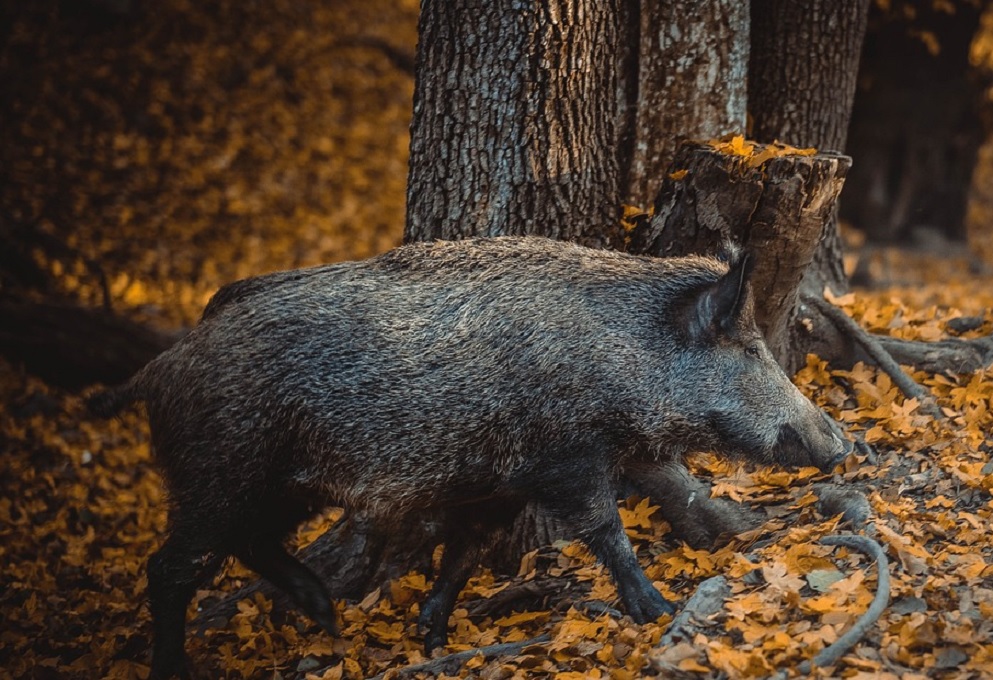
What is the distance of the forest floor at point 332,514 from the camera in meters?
3.85

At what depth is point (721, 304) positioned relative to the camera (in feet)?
14.0

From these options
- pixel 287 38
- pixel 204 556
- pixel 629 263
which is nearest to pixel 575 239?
pixel 629 263

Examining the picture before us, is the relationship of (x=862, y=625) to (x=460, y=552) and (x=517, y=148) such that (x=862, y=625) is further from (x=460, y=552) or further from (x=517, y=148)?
(x=517, y=148)

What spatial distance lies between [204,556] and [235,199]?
317 inches

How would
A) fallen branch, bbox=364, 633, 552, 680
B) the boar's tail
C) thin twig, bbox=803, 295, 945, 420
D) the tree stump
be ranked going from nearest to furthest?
fallen branch, bbox=364, 633, 552, 680 → the tree stump → the boar's tail → thin twig, bbox=803, 295, 945, 420

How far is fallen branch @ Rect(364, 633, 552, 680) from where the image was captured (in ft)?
14.2

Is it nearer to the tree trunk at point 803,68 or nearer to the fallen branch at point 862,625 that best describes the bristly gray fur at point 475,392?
the fallen branch at point 862,625

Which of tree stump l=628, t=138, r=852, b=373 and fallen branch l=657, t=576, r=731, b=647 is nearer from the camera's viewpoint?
fallen branch l=657, t=576, r=731, b=647

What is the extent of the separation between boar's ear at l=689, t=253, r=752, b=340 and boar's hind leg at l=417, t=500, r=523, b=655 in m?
1.17

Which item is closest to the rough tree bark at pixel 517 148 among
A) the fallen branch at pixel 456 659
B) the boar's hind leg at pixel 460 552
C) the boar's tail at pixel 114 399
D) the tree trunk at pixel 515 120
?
the tree trunk at pixel 515 120

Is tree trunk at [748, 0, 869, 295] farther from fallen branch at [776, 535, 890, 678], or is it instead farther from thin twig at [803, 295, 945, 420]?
fallen branch at [776, 535, 890, 678]

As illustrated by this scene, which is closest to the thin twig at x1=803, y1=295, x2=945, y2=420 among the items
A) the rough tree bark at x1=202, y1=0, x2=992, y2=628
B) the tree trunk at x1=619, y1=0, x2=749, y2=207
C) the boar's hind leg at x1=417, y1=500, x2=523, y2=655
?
the rough tree bark at x1=202, y1=0, x2=992, y2=628

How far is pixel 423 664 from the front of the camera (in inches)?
174

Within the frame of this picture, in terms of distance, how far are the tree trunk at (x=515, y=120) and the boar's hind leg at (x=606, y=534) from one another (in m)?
1.43
